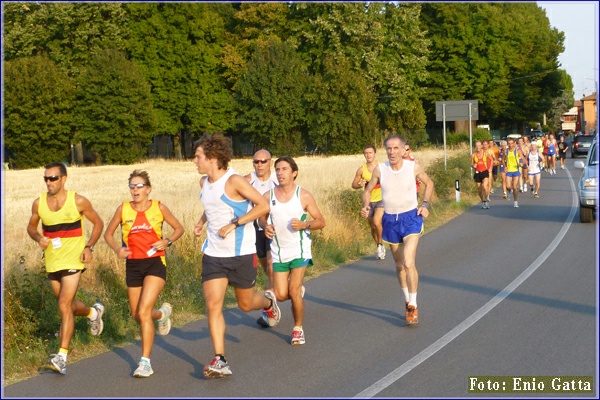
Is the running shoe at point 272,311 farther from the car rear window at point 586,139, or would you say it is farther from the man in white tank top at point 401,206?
the car rear window at point 586,139

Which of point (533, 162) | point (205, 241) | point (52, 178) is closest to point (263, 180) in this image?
point (205, 241)

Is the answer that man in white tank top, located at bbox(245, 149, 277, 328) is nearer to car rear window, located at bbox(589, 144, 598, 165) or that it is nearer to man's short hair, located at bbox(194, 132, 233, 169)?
man's short hair, located at bbox(194, 132, 233, 169)

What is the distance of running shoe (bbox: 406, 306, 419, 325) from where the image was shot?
31.3 ft

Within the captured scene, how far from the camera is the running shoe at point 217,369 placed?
7.43 meters

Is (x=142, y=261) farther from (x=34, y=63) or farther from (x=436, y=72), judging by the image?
(x=436, y=72)

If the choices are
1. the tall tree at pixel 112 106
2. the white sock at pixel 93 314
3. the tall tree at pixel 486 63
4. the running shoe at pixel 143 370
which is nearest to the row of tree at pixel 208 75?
the tall tree at pixel 112 106

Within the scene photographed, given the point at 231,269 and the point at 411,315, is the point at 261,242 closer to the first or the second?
the point at 411,315

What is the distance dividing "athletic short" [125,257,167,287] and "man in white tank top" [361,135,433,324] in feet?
9.94

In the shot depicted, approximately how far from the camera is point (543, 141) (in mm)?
44969

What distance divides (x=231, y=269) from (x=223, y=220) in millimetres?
447

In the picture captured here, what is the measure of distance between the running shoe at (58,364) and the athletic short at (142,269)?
35.0 inches

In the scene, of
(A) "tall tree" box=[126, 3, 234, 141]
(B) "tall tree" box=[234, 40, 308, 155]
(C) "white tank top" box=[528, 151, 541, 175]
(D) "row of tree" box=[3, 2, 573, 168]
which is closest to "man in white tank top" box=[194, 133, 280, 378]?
(C) "white tank top" box=[528, 151, 541, 175]

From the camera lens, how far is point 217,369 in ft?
24.4

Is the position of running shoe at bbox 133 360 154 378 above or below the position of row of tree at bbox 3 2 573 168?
below
